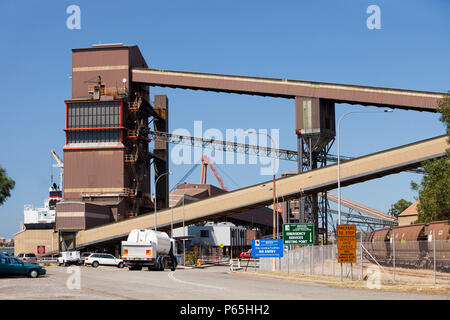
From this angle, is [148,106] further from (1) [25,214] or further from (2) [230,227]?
(1) [25,214]

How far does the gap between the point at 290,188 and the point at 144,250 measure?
24.7 m

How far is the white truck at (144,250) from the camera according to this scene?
52.0 metres

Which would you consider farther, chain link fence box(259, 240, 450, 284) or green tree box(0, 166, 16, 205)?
green tree box(0, 166, 16, 205)

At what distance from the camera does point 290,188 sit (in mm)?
71312

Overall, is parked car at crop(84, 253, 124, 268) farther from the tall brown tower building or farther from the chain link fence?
the tall brown tower building

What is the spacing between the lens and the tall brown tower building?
9012cm

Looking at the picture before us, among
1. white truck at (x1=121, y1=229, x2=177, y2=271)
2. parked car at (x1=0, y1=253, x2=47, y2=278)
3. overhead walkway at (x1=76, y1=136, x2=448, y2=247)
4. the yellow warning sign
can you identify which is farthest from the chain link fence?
parked car at (x1=0, y1=253, x2=47, y2=278)

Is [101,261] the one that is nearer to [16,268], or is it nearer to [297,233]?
[297,233]

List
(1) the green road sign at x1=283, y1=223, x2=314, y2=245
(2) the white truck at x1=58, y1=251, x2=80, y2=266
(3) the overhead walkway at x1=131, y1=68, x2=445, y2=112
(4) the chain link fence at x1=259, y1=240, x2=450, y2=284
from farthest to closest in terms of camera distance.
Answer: (3) the overhead walkway at x1=131, y1=68, x2=445, y2=112
(2) the white truck at x1=58, y1=251, x2=80, y2=266
(1) the green road sign at x1=283, y1=223, x2=314, y2=245
(4) the chain link fence at x1=259, y1=240, x2=450, y2=284

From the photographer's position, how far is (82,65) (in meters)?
92.9

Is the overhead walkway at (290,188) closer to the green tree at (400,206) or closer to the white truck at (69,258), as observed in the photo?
the white truck at (69,258)

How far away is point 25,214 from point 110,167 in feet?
205

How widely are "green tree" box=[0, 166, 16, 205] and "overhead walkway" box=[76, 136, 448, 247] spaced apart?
2239 cm
